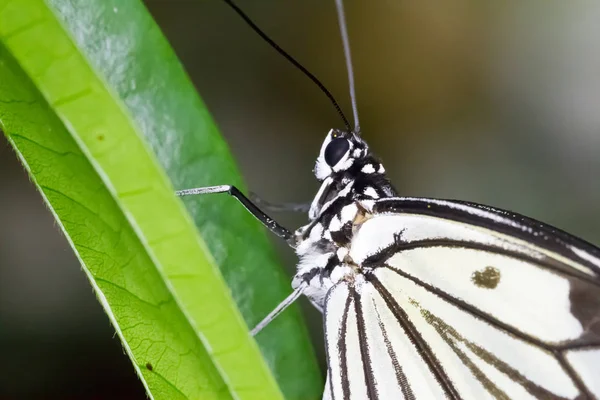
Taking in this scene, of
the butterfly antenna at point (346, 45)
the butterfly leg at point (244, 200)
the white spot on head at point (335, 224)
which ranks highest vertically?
the butterfly antenna at point (346, 45)

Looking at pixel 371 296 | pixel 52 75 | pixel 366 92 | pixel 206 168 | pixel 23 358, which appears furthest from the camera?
pixel 366 92

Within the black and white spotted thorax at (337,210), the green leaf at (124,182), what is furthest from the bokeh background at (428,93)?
the green leaf at (124,182)

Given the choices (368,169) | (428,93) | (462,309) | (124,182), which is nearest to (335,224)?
(368,169)

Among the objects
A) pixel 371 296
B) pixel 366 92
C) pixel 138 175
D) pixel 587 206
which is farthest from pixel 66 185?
pixel 587 206

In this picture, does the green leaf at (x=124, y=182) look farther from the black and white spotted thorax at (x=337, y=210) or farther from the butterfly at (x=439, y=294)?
the black and white spotted thorax at (x=337, y=210)

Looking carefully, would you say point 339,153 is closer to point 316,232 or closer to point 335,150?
point 335,150

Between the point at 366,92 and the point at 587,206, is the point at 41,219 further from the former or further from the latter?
the point at 587,206

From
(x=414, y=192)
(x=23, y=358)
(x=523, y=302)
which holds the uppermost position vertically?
(x=414, y=192)

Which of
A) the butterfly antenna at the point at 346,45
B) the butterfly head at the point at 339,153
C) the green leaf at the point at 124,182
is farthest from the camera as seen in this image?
the butterfly head at the point at 339,153
